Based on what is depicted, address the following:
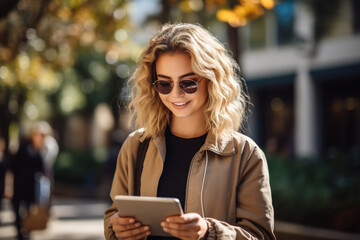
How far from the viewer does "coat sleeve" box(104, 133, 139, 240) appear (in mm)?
2699

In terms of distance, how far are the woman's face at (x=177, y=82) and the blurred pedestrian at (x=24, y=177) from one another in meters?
6.93

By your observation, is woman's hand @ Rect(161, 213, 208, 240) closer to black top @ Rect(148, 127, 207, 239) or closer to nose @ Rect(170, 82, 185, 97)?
black top @ Rect(148, 127, 207, 239)

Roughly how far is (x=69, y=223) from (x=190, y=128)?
968 centimetres

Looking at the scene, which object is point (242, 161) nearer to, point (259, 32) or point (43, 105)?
point (259, 32)

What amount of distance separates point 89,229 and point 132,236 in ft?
28.8

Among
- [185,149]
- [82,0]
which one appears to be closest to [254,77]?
[82,0]

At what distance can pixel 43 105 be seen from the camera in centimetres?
2358

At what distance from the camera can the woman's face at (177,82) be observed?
2.62 meters

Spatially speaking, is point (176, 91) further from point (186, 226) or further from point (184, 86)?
point (186, 226)

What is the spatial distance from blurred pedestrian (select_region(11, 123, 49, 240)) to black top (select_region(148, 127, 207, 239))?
22.4 ft

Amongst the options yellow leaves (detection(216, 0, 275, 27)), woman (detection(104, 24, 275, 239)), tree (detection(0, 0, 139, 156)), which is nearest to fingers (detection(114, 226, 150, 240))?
woman (detection(104, 24, 275, 239))

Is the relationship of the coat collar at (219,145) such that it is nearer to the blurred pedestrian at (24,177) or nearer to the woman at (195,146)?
the woman at (195,146)

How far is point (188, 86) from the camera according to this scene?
2.62 m

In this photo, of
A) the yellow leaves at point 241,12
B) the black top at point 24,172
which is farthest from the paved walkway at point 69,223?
the yellow leaves at point 241,12
